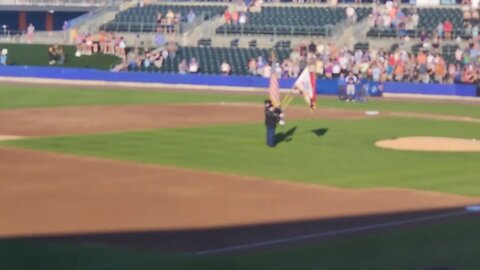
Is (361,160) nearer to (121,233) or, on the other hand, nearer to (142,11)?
(121,233)

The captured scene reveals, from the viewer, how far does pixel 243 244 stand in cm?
1598

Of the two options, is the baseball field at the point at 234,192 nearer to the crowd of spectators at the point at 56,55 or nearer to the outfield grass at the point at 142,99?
the outfield grass at the point at 142,99

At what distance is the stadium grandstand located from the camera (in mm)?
56719

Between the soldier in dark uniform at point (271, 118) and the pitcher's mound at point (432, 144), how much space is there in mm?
3364

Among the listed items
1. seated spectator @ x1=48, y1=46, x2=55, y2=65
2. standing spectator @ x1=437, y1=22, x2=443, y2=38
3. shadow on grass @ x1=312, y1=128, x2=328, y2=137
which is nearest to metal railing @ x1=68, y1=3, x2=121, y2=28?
seated spectator @ x1=48, y1=46, x2=55, y2=65

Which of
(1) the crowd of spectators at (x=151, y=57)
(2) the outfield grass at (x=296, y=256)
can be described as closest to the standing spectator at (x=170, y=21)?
(1) the crowd of spectators at (x=151, y=57)

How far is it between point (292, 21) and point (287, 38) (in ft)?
7.30

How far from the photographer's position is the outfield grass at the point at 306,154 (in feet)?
79.2

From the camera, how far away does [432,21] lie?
62.4 m

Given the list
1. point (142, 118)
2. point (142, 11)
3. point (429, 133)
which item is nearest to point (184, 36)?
point (142, 11)

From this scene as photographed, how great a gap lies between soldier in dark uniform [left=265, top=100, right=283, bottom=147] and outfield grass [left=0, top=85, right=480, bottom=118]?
15.9m

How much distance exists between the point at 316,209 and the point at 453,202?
2.89 metres

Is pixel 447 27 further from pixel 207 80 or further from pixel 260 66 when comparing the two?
pixel 207 80

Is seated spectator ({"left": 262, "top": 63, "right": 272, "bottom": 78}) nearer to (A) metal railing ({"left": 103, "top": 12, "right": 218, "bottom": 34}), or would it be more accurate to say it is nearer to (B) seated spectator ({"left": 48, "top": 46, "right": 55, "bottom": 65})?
(A) metal railing ({"left": 103, "top": 12, "right": 218, "bottom": 34})
